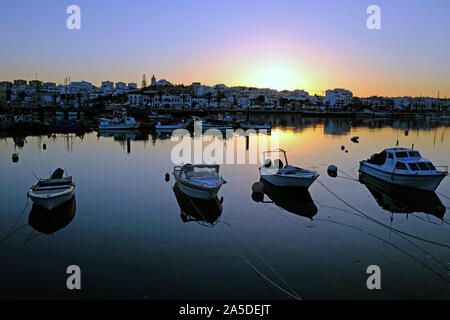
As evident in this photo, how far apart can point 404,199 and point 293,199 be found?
22.0 ft

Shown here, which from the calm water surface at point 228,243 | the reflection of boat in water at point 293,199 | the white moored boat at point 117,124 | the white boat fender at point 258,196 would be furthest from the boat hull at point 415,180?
the white moored boat at point 117,124

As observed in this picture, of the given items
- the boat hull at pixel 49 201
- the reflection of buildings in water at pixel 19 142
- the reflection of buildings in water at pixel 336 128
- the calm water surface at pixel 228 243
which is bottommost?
the calm water surface at pixel 228 243

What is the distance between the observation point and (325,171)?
1196 inches

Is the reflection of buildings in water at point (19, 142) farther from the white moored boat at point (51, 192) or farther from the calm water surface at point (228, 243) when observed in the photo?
the white moored boat at point (51, 192)

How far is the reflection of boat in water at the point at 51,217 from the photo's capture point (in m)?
16.1

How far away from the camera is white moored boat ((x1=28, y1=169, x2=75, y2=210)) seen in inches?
667

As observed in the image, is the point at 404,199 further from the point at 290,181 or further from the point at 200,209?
the point at 200,209

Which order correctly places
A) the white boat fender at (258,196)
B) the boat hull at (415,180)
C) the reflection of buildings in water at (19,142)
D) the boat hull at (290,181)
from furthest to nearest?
the reflection of buildings in water at (19,142) < the boat hull at (415,180) < the boat hull at (290,181) < the white boat fender at (258,196)

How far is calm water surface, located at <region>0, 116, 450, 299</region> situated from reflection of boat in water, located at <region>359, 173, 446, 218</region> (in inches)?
2.8

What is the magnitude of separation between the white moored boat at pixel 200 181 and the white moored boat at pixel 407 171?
1202cm

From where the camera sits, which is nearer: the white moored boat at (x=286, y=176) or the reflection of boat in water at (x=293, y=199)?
the reflection of boat in water at (x=293, y=199)

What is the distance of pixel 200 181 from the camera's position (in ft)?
64.5

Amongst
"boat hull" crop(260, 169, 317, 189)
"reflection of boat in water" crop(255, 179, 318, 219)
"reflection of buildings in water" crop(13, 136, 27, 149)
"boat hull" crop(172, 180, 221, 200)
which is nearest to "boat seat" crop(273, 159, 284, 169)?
"boat hull" crop(260, 169, 317, 189)
